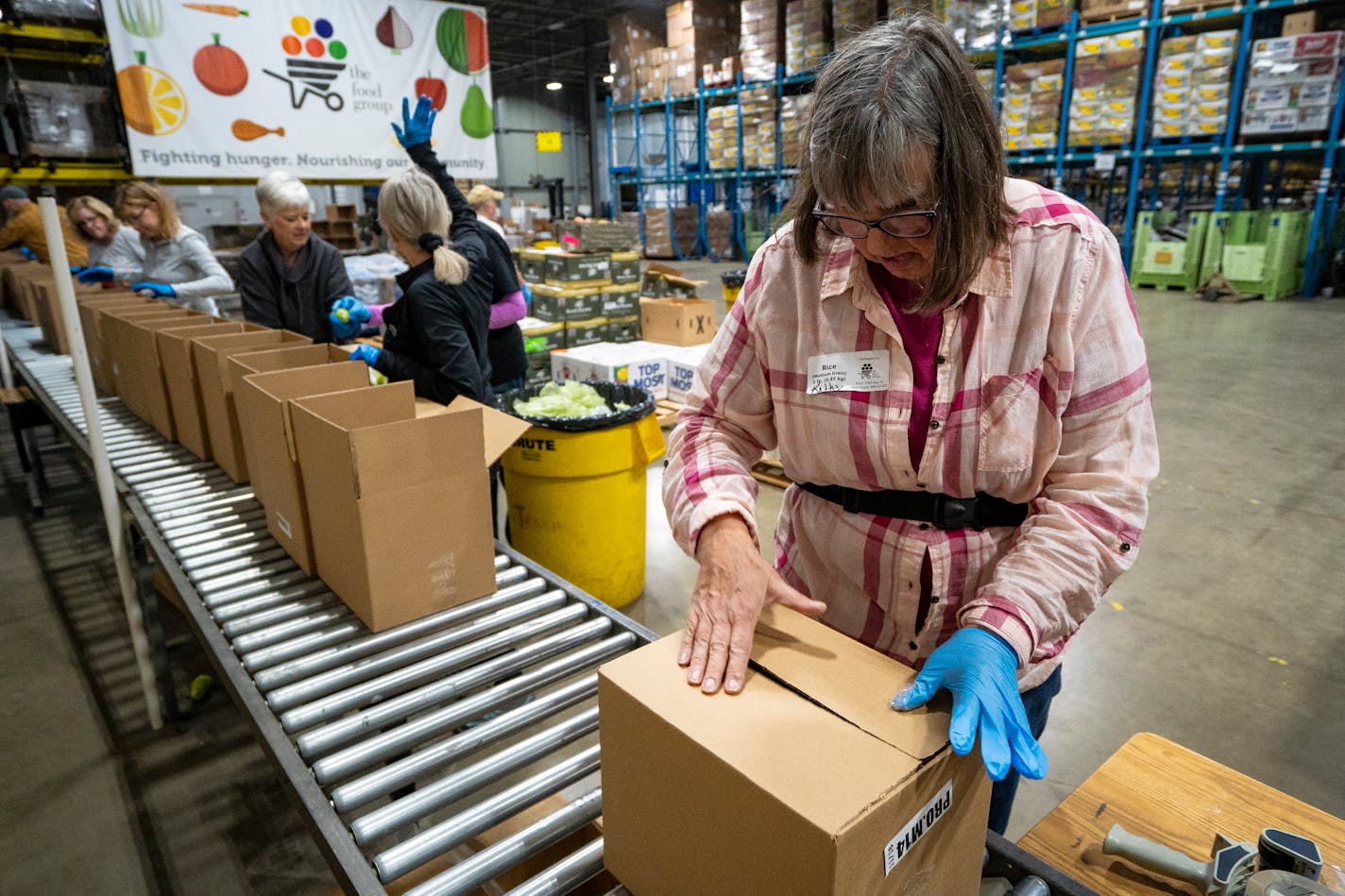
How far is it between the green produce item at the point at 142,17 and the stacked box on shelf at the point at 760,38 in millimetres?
8888

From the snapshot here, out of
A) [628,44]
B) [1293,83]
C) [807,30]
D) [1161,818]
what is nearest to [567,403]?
[1161,818]

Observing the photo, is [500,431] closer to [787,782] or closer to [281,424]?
[281,424]

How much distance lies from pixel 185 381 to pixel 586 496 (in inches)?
48.8

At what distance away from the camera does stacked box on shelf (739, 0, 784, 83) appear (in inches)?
443

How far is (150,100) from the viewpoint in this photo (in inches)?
176

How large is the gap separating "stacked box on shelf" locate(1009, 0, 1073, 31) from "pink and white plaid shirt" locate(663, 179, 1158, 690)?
9433 millimetres

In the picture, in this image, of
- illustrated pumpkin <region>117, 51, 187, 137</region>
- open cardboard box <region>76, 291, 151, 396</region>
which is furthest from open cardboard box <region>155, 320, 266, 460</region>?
illustrated pumpkin <region>117, 51, 187, 137</region>

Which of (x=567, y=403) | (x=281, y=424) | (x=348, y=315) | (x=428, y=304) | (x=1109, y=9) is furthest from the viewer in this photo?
(x=1109, y=9)

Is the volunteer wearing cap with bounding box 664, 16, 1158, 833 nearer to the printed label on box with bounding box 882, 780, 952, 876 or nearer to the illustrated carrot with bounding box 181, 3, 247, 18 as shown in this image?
the printed label on box with bounding box 882, 780, 952, 876

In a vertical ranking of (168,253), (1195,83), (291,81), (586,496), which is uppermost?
(1195,83)

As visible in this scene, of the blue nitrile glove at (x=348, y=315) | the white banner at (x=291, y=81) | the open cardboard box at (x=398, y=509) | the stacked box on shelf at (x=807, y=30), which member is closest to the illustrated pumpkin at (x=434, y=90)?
the white banner at (x=291, y=81)

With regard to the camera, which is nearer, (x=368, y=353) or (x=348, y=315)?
(x=368, y=353)

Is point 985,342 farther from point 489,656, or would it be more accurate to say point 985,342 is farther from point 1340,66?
point 1340,66

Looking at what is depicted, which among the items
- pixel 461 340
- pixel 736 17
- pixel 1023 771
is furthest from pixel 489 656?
pixel 736 17
